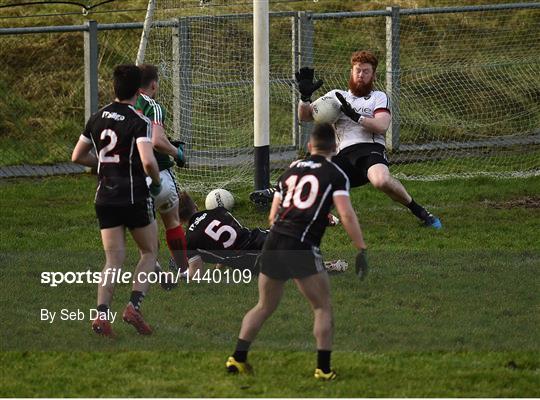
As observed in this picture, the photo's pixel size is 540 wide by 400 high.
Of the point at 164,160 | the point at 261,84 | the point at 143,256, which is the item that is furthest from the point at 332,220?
the point at 143,256

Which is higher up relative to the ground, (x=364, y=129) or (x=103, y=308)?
(x=364, y=129)

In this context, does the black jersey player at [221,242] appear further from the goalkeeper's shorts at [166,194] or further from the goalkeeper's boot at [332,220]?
the goalkeeper's boot at [332,220]

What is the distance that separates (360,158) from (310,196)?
4131 millimetres

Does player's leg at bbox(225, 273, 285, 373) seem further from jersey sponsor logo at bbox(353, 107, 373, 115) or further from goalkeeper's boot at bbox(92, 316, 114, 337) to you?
jersey sponsor logo at bbox(353, 107, 373, 115)

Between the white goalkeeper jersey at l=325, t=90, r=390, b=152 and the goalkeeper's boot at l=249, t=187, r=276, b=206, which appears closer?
the white goalkeeper jersey at l=325, t=90, r=390, b=152

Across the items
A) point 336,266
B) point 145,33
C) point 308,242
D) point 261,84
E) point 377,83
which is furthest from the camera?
point 377,83

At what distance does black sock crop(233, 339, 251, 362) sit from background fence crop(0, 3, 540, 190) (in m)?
7.48

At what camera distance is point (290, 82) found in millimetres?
17156

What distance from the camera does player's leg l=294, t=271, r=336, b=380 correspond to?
22.8ft

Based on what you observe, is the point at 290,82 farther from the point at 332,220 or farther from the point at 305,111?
the point at 305,111

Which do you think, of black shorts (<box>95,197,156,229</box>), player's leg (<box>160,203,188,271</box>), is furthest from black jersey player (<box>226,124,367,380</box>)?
player's leg (<box>160,203,188,271</box>)

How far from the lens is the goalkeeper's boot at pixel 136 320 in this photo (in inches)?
320

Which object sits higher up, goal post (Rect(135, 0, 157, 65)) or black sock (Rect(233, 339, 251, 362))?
goal post (Rect(135, 0, 157, 65))

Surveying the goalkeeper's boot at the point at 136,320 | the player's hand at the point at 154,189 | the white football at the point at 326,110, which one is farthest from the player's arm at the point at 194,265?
the white football at the point at 326,110
